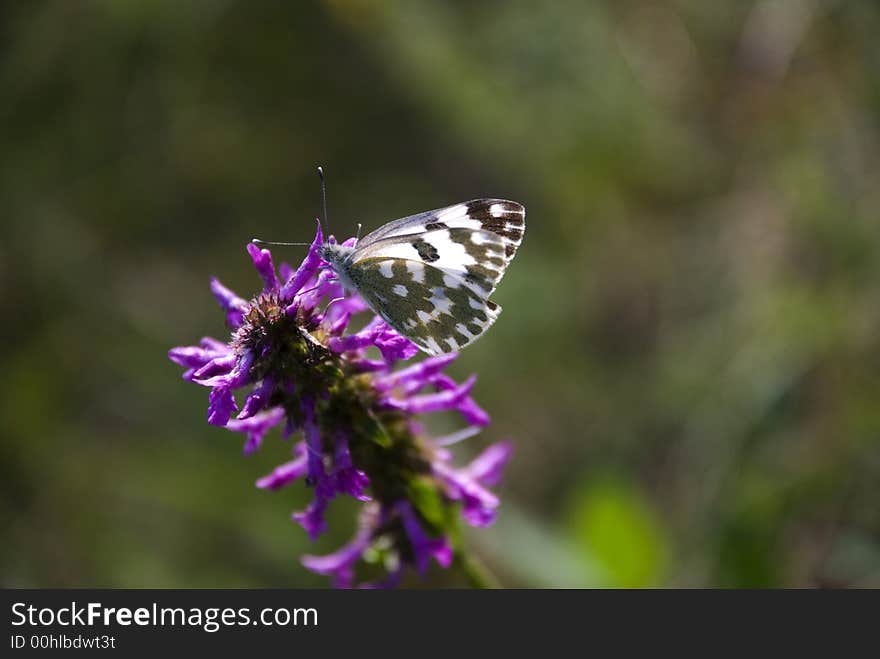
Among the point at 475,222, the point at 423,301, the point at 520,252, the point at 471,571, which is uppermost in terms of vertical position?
the point at 520,252

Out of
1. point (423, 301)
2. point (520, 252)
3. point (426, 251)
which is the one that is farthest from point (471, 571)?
point (520, 252)

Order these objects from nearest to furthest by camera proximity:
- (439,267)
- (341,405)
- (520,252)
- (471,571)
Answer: (341,405) → (439,267) → (471,571) → (520,252)

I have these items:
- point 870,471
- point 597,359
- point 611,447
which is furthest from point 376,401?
point 597,359

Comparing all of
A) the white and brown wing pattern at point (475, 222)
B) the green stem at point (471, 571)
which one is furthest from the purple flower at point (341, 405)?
the white and brown wing pattern at point (475, 222)

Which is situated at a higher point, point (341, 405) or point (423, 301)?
point (423, 301)

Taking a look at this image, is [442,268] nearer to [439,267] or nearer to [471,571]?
[439,267]

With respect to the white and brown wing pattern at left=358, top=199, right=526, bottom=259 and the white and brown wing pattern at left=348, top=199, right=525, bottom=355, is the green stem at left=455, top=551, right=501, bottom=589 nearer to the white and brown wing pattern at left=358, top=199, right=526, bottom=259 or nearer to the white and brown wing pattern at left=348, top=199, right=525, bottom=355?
the white and brown wing pattern at left=348, top=199, right=525, bottom=355

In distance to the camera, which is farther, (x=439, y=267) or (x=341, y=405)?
(x=439, y=267)
